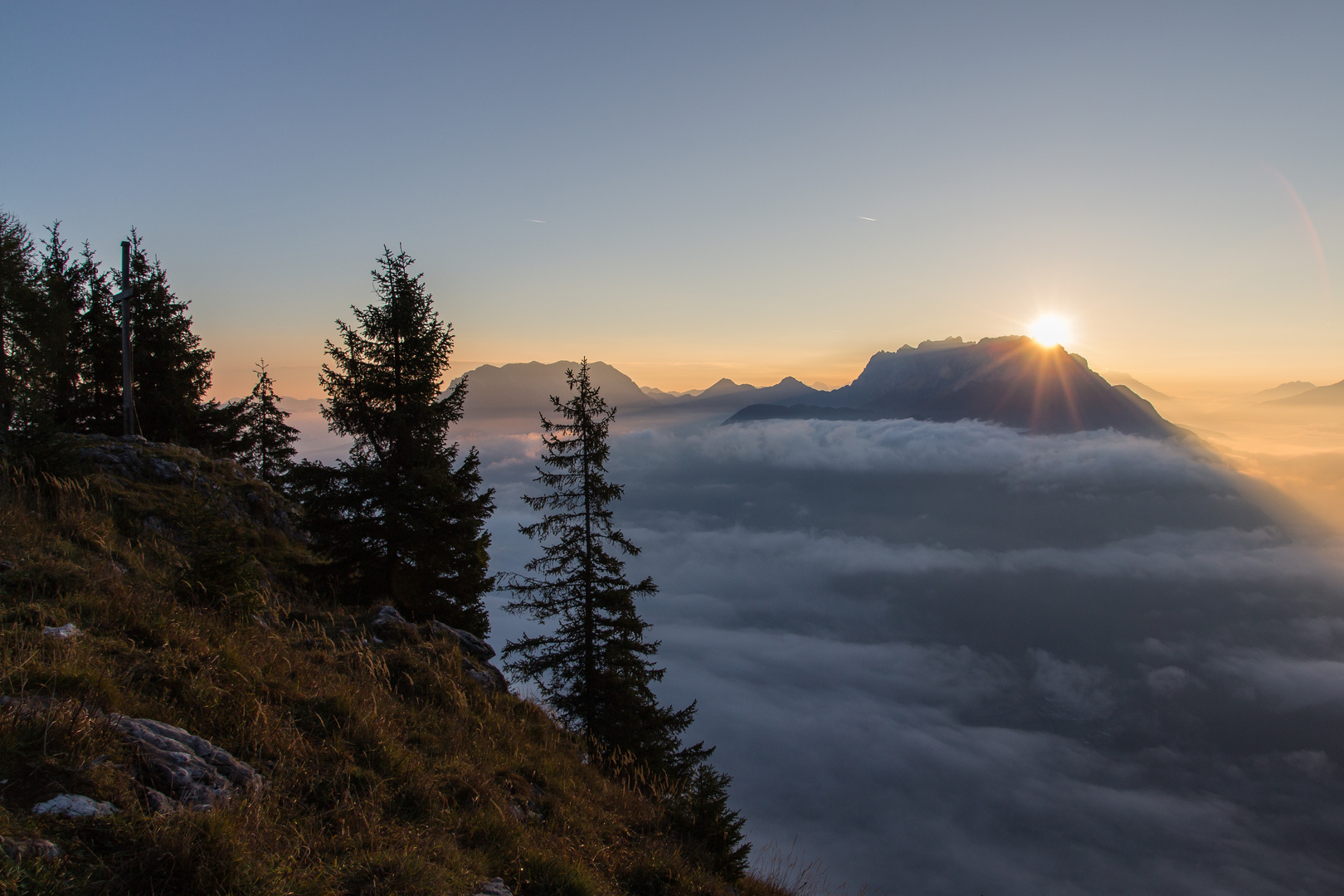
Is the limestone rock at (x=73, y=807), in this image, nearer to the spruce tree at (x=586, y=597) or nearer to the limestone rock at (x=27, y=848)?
the limestone rock at (x=27, y=848)

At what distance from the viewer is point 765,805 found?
17338cm

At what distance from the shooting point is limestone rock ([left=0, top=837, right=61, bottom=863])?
284 centimetres

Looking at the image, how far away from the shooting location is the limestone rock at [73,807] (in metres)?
3.21

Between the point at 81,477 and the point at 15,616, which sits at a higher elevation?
the point at 81,477

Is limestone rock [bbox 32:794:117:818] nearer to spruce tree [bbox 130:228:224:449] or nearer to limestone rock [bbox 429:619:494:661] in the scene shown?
limestone rock [bbox 429:619:494:661]

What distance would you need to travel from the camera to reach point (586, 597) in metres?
19.5

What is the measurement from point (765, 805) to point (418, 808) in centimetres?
19912

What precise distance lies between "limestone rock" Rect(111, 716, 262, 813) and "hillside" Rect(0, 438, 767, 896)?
0.05ft

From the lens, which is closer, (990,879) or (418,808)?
(418,808)

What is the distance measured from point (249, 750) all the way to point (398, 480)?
12270 millimetres

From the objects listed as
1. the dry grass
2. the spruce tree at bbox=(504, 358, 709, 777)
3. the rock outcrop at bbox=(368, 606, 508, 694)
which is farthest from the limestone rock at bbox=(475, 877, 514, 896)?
the spruce tree at bbox=(504, 358, 709, 777)

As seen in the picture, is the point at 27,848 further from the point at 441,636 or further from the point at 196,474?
the point at 196,474

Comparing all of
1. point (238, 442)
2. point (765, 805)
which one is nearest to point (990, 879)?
point (765, 805)

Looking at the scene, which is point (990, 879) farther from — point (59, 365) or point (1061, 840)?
point (59, 365)
